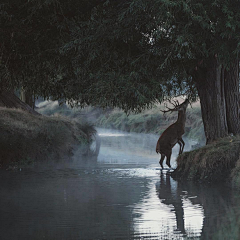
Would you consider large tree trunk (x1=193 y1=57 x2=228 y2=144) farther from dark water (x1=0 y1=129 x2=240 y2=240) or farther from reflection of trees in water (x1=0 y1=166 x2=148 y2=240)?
reflection of trees in water (x1=0 y1=166 x2=148 y2=240)

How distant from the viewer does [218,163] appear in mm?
12469

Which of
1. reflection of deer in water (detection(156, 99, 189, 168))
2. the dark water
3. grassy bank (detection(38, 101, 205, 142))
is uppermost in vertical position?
grassy bank (detection(38, 101, 205, 142))

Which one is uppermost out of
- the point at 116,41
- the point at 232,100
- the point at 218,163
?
→ the point at 116,41

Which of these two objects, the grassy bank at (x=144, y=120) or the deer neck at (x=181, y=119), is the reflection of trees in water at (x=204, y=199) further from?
the grassy bank at (x=144, y=120)

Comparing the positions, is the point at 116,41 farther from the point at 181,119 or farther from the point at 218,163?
the point at 218,163

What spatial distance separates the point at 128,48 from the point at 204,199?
477 centimetres

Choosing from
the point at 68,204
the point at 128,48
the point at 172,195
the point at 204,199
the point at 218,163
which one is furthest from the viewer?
the point at 128,48

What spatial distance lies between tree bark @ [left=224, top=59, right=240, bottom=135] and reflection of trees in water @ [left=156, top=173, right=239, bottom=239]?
2397 mm

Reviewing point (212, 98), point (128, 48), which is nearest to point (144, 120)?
point (212, 98)

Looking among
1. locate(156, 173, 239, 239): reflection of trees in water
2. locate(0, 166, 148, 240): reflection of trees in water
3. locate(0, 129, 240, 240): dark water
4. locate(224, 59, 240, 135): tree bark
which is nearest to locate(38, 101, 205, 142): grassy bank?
locate(224, 59, 240, 135): tree bark

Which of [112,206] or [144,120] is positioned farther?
[144,120]

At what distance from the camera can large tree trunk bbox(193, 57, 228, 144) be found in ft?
45.5

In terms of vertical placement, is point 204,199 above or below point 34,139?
below

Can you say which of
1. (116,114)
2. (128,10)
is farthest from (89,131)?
(116,114)
